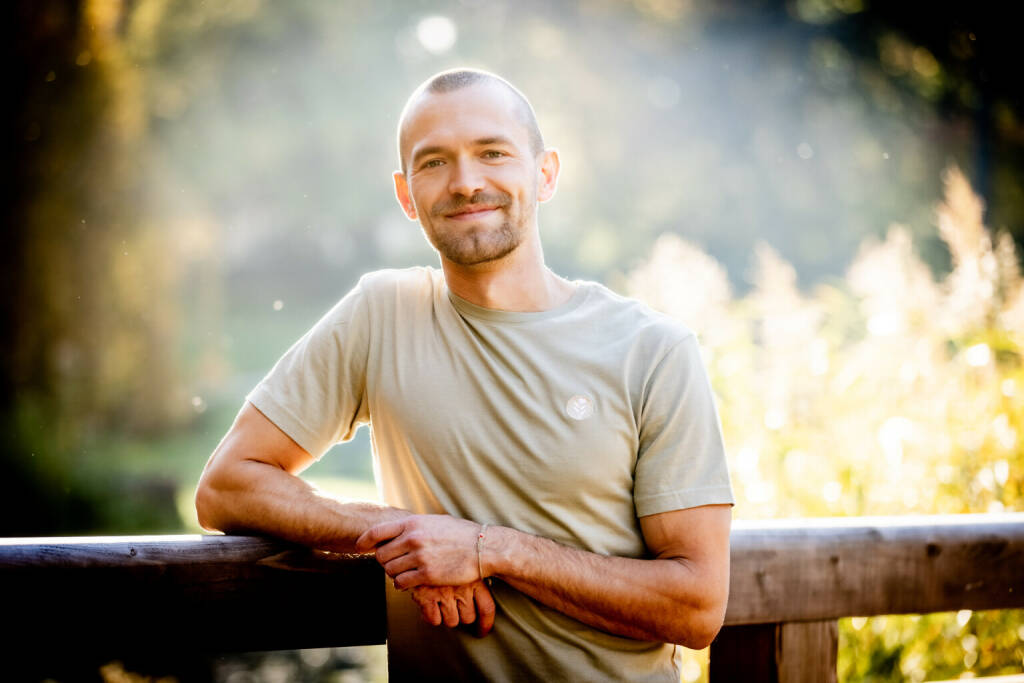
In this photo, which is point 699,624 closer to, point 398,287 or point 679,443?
point 679,443

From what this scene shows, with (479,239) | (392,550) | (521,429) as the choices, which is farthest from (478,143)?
(392,550)

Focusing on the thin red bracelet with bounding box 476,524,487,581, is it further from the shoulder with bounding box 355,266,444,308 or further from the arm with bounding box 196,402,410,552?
the shoulder with bounding box 355,266,444,308

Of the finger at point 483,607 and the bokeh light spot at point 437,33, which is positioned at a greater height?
the bokeh light spot at point 437,33

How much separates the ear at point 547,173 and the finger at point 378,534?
0.77 meters

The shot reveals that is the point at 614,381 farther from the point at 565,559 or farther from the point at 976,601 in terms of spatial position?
the point at 976,601

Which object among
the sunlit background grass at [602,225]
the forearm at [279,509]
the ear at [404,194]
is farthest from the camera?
the sunlit background grass at [602,225]

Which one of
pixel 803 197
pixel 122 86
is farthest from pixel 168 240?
pixel 803 197

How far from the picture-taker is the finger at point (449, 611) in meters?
1.59

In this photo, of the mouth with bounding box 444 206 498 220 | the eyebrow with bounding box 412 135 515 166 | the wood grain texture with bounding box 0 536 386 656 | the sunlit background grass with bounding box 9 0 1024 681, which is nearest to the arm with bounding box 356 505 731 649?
the wood grain texture with bounding box 0 536 386 656

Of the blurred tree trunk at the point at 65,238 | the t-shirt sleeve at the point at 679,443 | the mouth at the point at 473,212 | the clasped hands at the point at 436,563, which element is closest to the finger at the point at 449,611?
the clasped hands at the point at 436,563

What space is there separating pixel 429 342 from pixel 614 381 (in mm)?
372

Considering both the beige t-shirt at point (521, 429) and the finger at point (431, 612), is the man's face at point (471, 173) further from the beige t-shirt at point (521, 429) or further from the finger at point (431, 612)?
the finger at point (431, 612)

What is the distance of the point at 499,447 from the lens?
171 cm

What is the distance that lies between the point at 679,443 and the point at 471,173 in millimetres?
663
